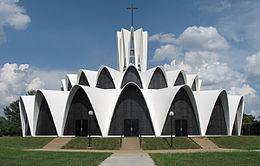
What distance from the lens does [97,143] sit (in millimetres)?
23875

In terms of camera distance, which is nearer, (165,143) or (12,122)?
(165,143)

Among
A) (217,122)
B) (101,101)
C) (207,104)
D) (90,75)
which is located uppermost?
(90,75)

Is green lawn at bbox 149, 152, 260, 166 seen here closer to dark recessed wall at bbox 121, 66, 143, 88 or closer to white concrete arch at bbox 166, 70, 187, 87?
dark recessed wall at bbox 121, 66, 143, 88

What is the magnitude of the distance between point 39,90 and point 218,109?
2329 centimetres

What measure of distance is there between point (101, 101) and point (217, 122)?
15.4 metres

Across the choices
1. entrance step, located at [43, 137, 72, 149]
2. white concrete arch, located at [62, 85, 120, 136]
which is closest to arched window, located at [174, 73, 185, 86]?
white concrete arch, located at [62, 85, 120, 136]

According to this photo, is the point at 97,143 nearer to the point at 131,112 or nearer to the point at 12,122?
the point at 131,112

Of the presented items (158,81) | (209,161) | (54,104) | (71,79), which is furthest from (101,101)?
(209,161)

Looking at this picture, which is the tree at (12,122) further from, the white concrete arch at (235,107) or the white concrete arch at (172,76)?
the white concrete arch at (235,107)

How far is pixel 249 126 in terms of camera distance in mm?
45000

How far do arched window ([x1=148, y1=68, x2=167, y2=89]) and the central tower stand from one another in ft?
20.4

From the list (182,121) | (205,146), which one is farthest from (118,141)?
(182,121)

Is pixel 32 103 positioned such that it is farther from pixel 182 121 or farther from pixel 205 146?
pixel 205 146

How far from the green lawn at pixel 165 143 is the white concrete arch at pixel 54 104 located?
459 inches
